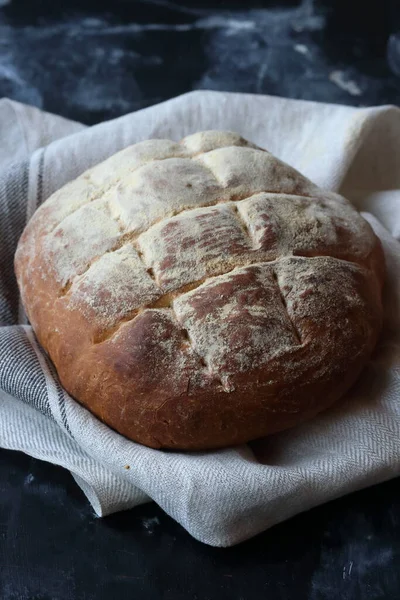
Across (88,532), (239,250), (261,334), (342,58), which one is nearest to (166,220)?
(239,250)

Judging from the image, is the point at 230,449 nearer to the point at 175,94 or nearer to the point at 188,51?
the point at 175,94

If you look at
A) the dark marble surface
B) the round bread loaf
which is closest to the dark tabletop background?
the dark marble surface

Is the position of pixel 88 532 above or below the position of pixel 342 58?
below

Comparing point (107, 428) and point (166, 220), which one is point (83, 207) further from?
point (107, 428)

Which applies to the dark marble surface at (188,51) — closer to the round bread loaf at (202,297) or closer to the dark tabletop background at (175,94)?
the dark tabletop background at (175,94)

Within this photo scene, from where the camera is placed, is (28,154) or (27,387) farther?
(28,154)

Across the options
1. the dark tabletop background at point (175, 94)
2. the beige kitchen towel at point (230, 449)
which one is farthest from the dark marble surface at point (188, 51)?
the beige kitchen towel at point (230, 449)
